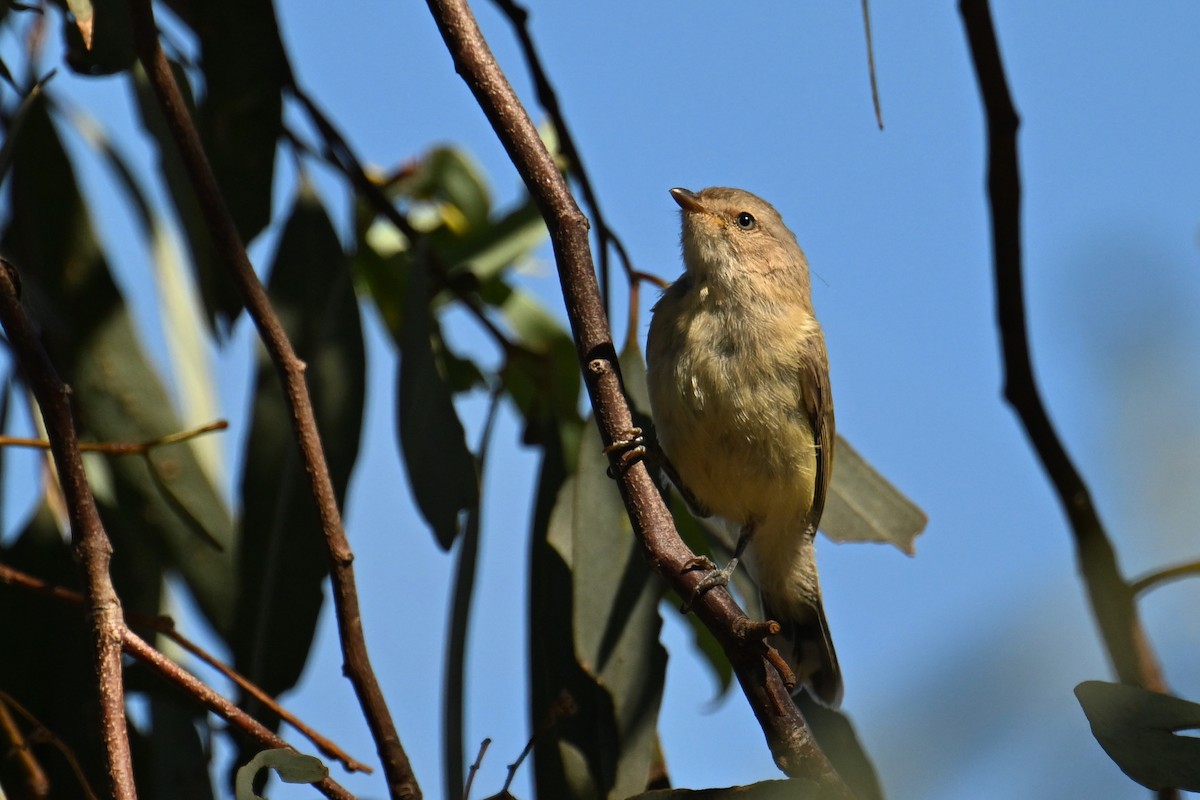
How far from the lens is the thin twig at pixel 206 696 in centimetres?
195

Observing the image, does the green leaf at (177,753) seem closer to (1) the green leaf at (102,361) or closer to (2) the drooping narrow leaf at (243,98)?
(1) the green leaf at (102,361)

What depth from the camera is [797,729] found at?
173 centimetres

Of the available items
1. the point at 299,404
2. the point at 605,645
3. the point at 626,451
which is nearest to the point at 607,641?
the point at 605,645

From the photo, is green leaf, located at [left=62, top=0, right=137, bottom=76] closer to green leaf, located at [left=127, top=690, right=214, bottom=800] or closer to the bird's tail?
green leaf, located at [left=127, top=690, right=214, bottom=800]

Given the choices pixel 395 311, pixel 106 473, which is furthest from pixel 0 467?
pixel 395 311

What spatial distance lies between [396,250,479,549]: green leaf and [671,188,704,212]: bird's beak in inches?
42.0

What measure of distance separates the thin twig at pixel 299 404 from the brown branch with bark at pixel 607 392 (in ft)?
1.80

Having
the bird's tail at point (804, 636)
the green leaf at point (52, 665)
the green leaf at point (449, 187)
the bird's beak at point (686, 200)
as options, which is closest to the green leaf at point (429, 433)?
the green leaf at point (52, 665)

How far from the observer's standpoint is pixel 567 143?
288cm

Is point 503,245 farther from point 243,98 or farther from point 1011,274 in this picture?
point 1011,274

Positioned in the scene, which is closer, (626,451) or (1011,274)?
(626,451)

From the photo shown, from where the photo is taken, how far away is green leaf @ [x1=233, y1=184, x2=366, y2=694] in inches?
112

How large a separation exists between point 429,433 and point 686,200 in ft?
4.50

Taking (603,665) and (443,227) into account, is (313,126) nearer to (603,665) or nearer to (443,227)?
(443,227)
